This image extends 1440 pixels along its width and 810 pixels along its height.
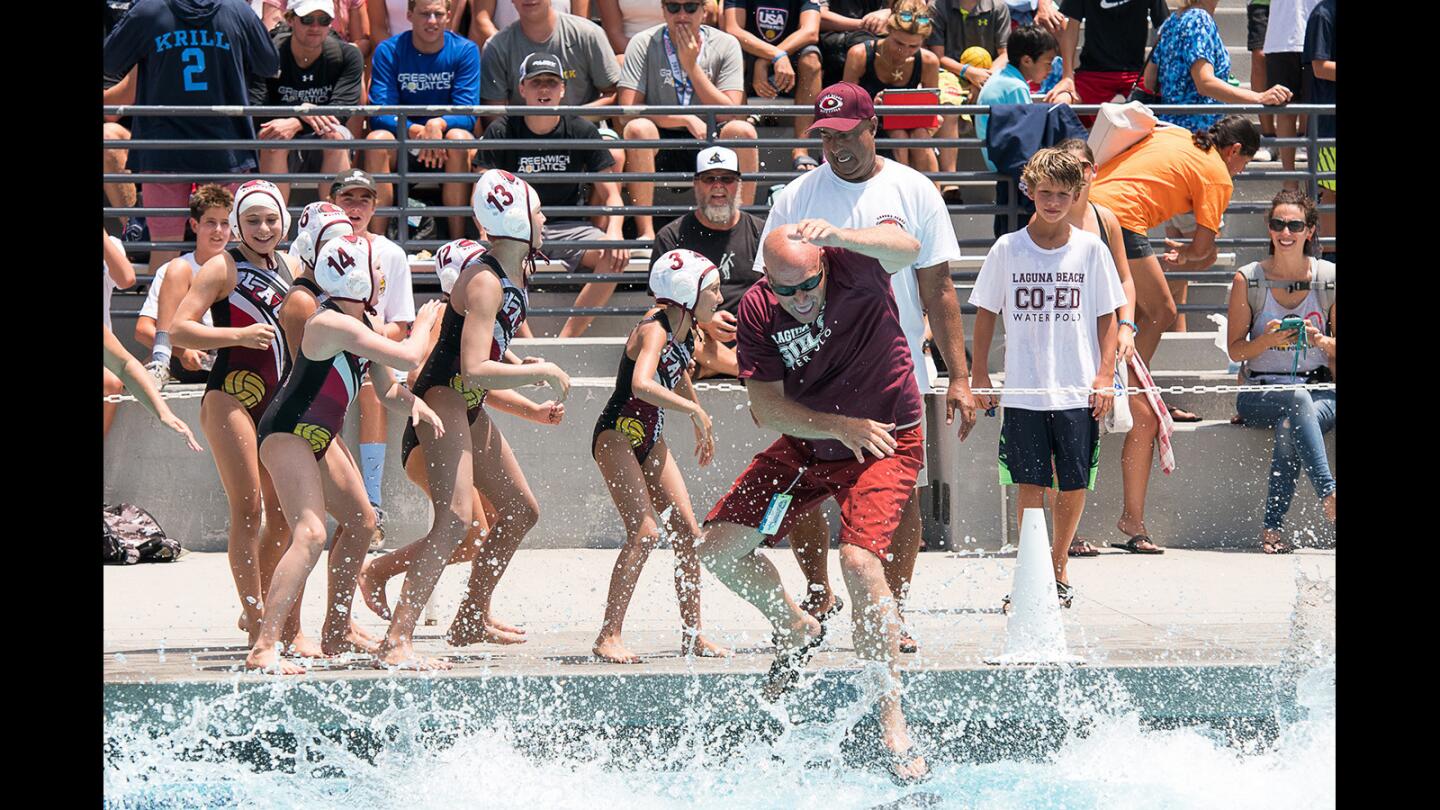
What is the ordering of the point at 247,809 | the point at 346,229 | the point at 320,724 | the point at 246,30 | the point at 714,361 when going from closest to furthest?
the point at 247,809 < the point at 320,724 < the point at 346,229 < the point at 714,361 < the point at 246,30

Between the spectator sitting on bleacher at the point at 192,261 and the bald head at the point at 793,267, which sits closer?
the bald head at the point at 793,267

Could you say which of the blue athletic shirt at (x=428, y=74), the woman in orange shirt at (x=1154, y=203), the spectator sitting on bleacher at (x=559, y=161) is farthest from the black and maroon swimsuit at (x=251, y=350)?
the woman in orange shirt at (x=1154, y=203)

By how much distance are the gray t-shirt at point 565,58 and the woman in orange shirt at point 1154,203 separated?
11.4 feet

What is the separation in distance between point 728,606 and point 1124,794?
273 centimetres

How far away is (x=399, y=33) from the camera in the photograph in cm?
1134

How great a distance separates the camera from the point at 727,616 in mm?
7559

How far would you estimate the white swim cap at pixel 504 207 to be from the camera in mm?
6609

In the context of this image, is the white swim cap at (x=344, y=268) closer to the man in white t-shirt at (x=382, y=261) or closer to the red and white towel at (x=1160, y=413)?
the man in white t-shirt at (x=382, y=261)

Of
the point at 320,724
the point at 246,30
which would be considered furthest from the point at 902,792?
the point at 246,30

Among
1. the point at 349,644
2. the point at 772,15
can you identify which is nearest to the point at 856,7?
the point at 772,15

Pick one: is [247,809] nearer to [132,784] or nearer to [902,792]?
[132,784]

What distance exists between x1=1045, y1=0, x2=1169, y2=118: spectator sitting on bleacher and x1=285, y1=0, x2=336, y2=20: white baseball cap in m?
4.87

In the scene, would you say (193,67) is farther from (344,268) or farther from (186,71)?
(344,268)

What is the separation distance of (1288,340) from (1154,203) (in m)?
1.06
